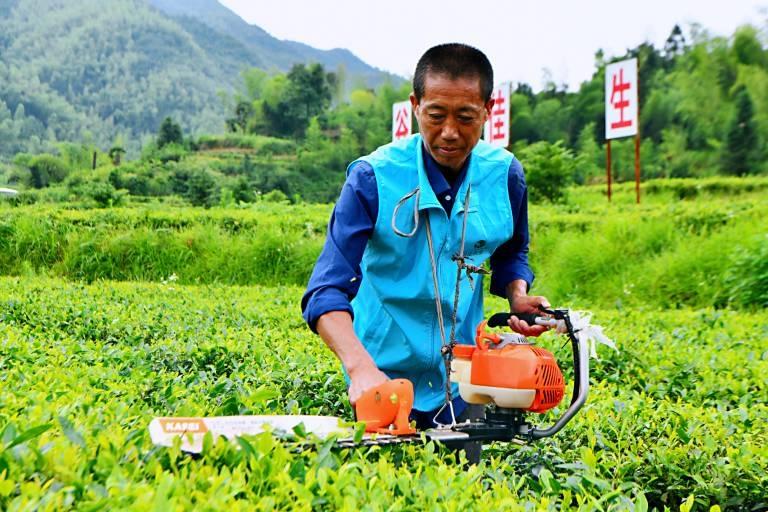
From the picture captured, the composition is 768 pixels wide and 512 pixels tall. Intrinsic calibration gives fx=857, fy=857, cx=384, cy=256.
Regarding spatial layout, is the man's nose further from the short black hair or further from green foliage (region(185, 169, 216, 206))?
green foliage (region(185, 169, 216, 206))

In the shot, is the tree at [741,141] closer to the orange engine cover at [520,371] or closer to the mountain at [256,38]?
the orange engine cover at [520,371]

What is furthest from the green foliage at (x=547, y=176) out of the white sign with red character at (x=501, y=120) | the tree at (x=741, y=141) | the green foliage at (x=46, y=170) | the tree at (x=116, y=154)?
the tree at (x=116, y=154)

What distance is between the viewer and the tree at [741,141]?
64.7 feet

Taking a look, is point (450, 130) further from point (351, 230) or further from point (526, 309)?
point (526, 309)

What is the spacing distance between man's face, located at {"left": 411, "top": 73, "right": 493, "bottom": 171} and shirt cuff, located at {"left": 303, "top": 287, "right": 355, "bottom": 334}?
47 cm

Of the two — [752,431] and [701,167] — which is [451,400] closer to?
[752,431]

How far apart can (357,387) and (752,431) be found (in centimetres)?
179

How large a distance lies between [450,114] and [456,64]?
0.12 meters

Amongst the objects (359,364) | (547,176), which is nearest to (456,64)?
(359,364)

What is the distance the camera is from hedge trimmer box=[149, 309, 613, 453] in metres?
1.76

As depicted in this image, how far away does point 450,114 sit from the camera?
2.16 metres

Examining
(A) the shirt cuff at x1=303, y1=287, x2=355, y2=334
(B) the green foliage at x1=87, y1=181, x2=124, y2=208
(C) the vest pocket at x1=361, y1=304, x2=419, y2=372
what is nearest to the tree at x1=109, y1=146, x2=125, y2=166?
(B) the green foliage at x1=87, y1=181, x2=124, y2=208

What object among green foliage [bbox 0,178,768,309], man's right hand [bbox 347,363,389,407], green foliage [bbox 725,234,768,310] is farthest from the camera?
green foliage [bbox 0,178,768,309]

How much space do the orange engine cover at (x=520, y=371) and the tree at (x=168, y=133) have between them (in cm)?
2590
